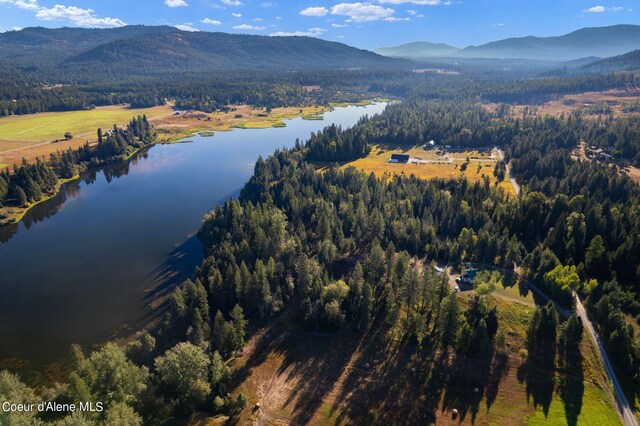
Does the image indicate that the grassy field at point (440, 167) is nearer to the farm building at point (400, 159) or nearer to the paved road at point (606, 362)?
the farm building at point (400, 159)

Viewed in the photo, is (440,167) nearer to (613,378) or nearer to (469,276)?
(469,276)

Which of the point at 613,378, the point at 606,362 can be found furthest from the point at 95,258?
the point at 613,378

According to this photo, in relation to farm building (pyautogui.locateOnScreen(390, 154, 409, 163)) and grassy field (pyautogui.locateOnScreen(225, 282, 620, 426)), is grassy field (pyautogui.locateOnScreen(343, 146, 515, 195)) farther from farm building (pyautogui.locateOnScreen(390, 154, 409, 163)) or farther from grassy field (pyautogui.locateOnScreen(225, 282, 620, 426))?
grassy field (pyautogui.locateOnScreen(225, 282, 620, 426))

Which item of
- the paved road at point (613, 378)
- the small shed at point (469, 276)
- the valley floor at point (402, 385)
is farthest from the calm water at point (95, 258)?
the paved road at point (613, 378)

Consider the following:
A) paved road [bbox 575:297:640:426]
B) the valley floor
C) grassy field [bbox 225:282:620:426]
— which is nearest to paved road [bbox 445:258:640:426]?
paved road [bbox 575:297:640:426]

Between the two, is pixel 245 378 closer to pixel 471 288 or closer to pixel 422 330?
pixel 422 330

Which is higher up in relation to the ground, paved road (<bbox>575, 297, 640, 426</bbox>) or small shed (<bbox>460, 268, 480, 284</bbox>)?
small shed (<bbox>460, 268, 480, 284</bbox>)
